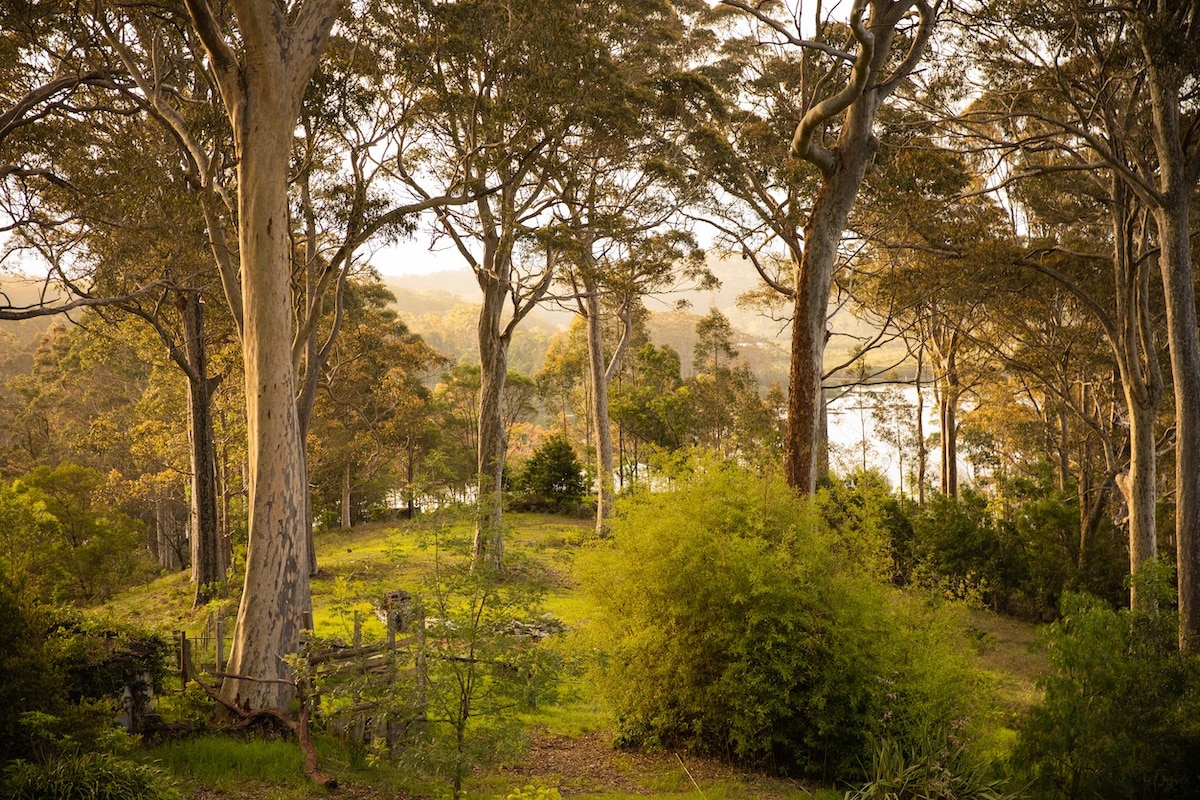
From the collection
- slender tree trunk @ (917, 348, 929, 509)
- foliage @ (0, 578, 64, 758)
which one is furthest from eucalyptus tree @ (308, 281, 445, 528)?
foliage @ (0, 578, 64, 758)

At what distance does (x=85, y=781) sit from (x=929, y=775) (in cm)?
580

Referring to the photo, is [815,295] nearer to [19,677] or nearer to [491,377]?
[491,377]

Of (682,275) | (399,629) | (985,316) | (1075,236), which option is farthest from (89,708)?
(1075,236)

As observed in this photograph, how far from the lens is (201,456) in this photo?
14477 mm

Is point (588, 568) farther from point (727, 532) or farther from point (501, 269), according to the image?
point (501, 269)

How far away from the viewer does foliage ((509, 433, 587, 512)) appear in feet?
92.0

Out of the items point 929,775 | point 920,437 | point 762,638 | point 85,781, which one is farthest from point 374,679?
point 920,437

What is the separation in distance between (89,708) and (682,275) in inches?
645

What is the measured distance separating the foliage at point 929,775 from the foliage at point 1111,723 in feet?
1.38

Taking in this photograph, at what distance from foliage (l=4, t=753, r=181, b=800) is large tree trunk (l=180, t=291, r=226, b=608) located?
9637 millimetres

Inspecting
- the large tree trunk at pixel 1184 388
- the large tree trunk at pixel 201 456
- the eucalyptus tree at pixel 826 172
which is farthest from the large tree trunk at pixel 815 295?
the large tree trunk at pixel 201 456

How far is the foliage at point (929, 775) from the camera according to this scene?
5930mm

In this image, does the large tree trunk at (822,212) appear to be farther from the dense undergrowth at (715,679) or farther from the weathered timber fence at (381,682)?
the weathered timber fence at (381,682)

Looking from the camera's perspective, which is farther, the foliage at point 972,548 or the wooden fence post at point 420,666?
the foliage at point 972,548
